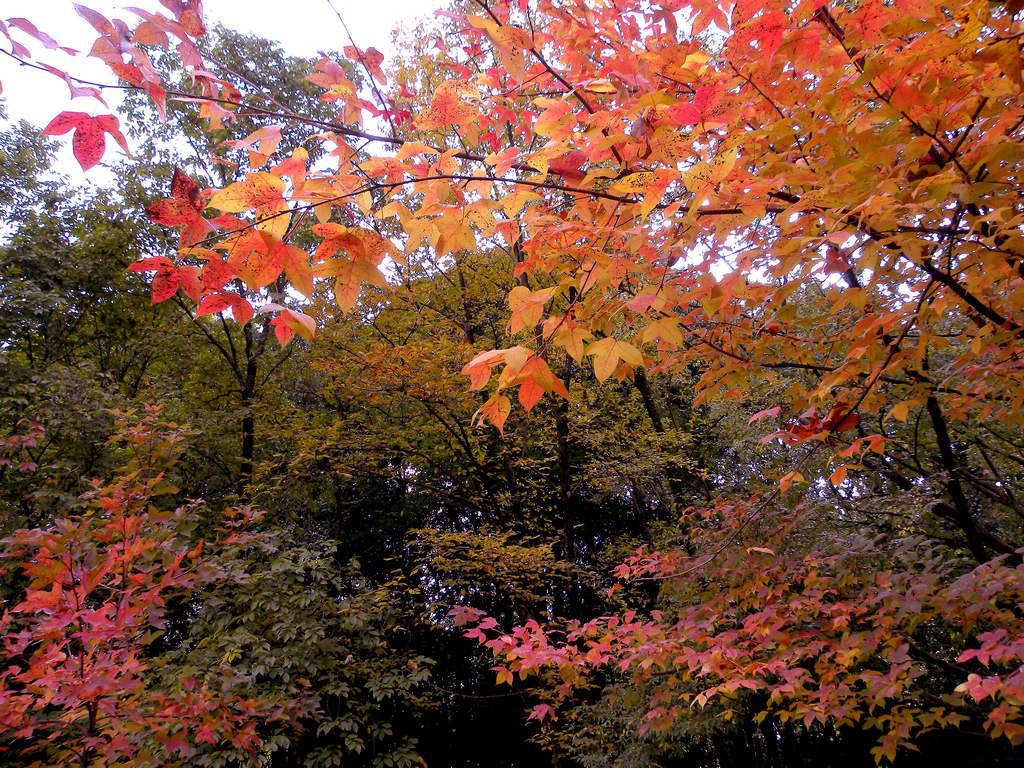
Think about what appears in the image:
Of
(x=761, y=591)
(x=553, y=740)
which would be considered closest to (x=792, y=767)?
(x=553, y=740)

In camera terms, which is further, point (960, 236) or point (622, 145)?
point (960, 236)

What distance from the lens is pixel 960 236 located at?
143 cm

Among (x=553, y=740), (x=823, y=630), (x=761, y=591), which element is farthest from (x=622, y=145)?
(x=553, y=740)

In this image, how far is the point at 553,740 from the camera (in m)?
5.84

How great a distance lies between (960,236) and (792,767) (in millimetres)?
8201

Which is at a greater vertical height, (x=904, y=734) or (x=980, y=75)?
→ (x=980, y=75)

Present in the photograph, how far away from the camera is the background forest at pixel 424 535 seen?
2.34 metres

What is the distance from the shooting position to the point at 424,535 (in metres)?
5.99

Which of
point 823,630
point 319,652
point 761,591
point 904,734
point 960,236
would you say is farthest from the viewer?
point 319,652

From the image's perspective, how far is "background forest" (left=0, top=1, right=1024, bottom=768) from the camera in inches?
92.0

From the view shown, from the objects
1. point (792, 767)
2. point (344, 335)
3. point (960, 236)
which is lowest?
point (792, 767)

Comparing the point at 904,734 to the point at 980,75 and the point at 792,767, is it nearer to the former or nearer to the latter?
the point at 980,75

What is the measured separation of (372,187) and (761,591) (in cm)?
295

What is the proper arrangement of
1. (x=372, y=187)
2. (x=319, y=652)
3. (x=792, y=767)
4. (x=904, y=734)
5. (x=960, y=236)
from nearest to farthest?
(x=372, y=187)
(x=960, y=236)
(x=904, y=734)
(x=319, y=652)
(x=792, y=767)
